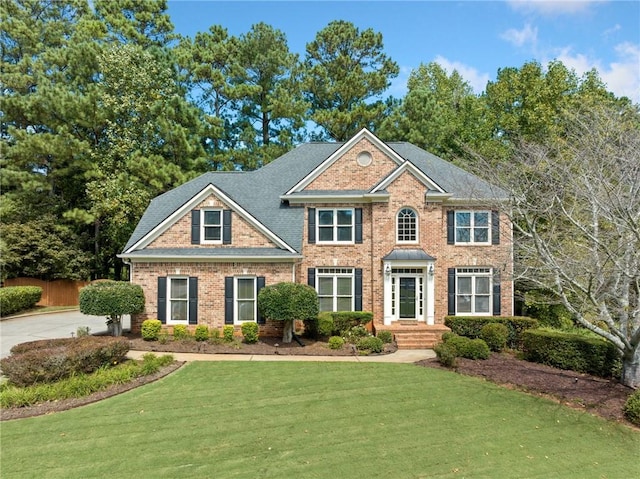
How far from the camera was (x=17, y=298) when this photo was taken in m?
21.4

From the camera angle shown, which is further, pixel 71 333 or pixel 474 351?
pixel 71 333

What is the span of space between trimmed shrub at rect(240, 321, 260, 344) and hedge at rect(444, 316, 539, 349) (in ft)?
25.4

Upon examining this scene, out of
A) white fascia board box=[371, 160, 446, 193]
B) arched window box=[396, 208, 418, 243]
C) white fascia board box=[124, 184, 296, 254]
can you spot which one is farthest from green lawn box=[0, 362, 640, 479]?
white fascia board box=[371, 160, 446, 193]

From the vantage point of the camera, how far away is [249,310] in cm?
1521

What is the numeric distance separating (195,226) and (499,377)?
1211 centimetres

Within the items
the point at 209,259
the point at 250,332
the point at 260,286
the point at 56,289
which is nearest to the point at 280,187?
the point at 209,259

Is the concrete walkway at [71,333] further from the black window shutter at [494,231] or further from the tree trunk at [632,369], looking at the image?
the black window shutter at [494,231]

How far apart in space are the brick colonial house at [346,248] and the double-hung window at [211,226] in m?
0.04

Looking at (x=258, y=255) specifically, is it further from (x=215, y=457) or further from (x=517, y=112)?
(x=517, y=112)

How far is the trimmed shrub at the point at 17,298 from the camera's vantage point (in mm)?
20594

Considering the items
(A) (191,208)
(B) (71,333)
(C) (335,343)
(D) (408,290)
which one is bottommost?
(B) (71,333)

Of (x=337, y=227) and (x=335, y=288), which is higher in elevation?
(x=337, y=227)

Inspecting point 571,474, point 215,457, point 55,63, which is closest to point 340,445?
point 215,457

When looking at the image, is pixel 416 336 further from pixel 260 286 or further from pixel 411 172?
pixel 411 172
